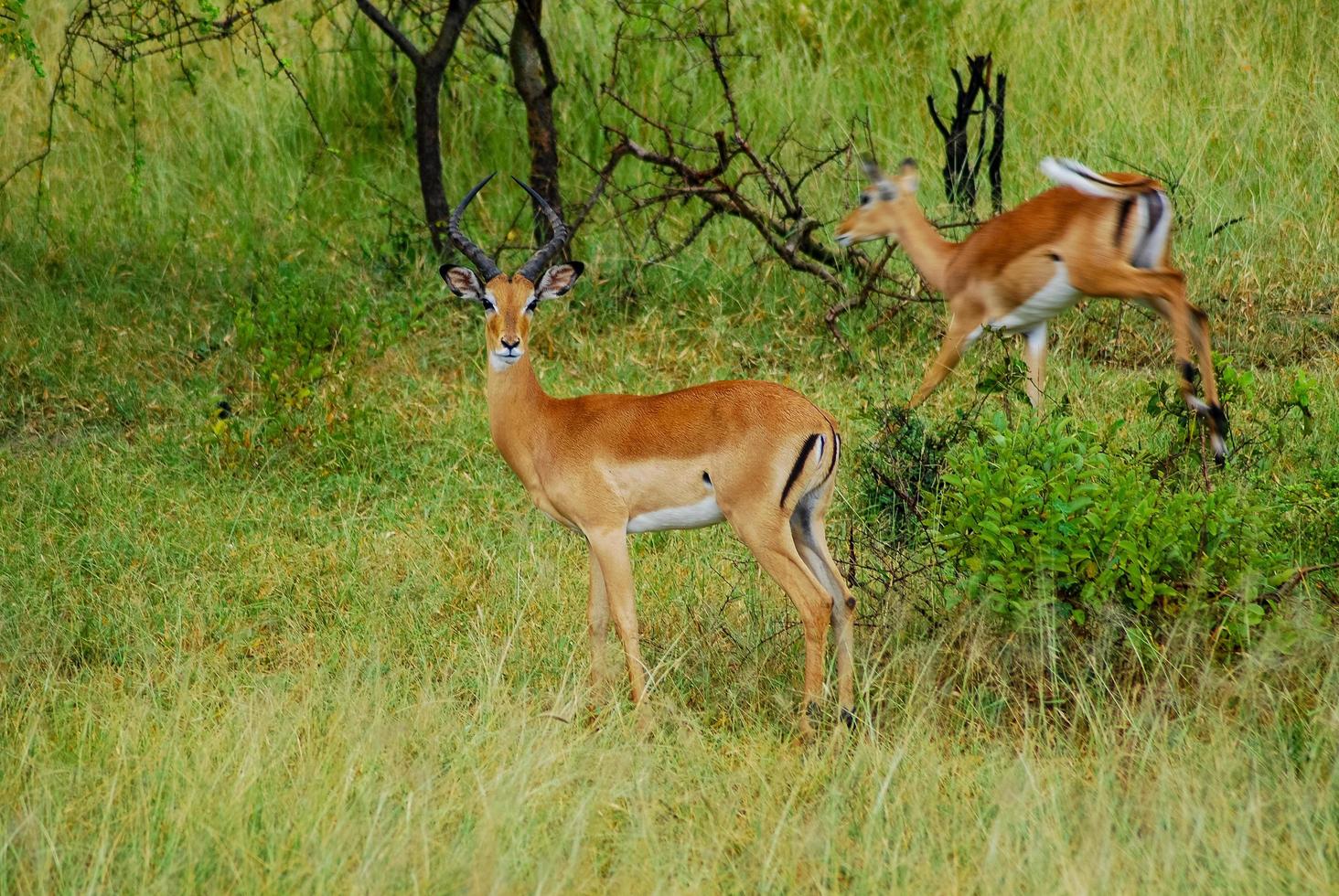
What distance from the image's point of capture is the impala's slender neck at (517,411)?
170 inches

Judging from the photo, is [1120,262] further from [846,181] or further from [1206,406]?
[846,181]

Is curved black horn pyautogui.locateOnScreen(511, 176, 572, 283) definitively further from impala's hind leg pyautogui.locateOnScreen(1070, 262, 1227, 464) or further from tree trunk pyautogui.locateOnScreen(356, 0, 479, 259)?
tree trunk pyautogui.locateOnScreen(356, 0, 479, 259)

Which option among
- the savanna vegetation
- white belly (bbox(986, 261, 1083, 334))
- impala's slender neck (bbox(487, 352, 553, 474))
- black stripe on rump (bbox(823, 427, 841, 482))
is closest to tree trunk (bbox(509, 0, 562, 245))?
the savanna vegetation

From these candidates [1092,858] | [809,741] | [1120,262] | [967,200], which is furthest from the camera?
[967,200]

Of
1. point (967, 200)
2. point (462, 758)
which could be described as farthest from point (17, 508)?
point (967, 200)

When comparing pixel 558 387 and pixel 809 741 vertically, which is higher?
pixel 558 387

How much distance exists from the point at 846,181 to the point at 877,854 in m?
5.48

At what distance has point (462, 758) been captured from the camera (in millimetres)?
3439

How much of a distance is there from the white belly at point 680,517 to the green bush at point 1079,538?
0.62 metres

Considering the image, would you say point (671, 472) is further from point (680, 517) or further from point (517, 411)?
point (517, 411)

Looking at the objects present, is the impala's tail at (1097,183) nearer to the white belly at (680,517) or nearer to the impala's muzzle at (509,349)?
the white belly at (680,517)

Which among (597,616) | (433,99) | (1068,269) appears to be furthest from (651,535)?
(433,99)

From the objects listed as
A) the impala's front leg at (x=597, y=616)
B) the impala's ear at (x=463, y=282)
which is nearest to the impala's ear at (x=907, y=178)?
the impala's ear at (x=463, y=282)

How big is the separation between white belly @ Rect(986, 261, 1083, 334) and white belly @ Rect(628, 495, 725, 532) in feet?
5.07
